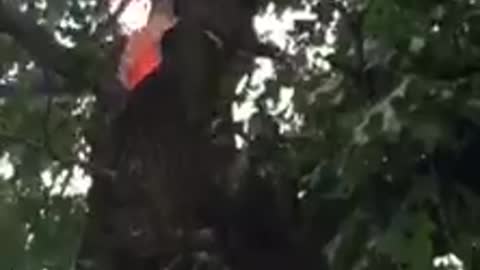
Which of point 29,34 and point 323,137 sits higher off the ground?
point 29,34

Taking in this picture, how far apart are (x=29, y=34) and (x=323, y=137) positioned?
71 cm

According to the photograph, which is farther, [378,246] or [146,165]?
[146,165]

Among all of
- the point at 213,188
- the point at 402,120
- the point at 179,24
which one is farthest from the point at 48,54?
the point at 402,120

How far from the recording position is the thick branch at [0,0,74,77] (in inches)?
105

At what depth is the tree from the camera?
8.01ft

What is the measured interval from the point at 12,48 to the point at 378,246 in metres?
1.12

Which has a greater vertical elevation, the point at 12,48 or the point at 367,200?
the point at 12,48

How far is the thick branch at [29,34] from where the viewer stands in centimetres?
267

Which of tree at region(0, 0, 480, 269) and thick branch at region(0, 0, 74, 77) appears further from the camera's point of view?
thick branch at region(0, 0, 74, 77)

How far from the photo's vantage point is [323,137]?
2725 mm

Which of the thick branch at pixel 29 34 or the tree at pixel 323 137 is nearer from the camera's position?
the tree at pixel 323 137

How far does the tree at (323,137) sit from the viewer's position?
244cm

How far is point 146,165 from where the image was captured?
8.58ft

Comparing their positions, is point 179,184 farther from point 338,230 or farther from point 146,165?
point 338,230
